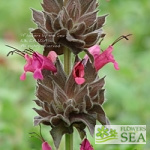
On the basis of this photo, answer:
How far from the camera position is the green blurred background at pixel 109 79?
3.67 m

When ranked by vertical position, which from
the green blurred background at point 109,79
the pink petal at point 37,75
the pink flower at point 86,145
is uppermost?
the green blurred background at point 109,79

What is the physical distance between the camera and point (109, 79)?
4.52 meters

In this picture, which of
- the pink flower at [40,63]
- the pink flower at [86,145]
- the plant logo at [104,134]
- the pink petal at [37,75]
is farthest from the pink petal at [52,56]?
the plant logo at [104,134]

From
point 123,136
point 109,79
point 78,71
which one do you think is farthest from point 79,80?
point 109,79

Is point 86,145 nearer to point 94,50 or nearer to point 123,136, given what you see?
point 94,50

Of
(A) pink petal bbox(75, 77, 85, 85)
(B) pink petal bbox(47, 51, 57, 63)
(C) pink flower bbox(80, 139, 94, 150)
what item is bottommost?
(C) pink flower bbox(80, 139, 94, 150)

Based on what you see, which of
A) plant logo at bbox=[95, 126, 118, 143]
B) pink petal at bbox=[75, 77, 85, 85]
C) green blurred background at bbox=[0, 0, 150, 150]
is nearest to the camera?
pink petal at bbox=[75, 77, 85, 85]

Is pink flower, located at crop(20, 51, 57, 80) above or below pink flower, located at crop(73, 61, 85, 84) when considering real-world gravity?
above

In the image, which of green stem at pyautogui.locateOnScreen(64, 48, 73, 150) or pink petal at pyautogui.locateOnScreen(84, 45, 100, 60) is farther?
pink petal at pyautogui.locateOnScreen(84, 45, 100, 60)

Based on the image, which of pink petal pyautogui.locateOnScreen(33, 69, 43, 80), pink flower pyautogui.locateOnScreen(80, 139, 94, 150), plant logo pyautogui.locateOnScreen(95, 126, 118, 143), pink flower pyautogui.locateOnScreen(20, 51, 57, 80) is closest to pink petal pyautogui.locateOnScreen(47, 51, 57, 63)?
pink flower pyautogui.locateOnScreen(20, 51, 57, 80)

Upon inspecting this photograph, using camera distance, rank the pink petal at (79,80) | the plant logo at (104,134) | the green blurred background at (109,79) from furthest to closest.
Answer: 1. the green blurred background at (109,79)
2. the plant logo at (104,134)
3. the pink petal at (79,80)

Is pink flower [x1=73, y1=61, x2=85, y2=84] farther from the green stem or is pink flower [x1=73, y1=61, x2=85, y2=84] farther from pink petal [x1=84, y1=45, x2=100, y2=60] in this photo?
pink petal [x1=84, y1=45, x2=100, y2=60]

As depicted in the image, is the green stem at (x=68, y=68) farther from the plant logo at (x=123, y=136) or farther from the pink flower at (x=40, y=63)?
the plant logo at (x=123, y=136)

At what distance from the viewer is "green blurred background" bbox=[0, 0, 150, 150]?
3.67 m
